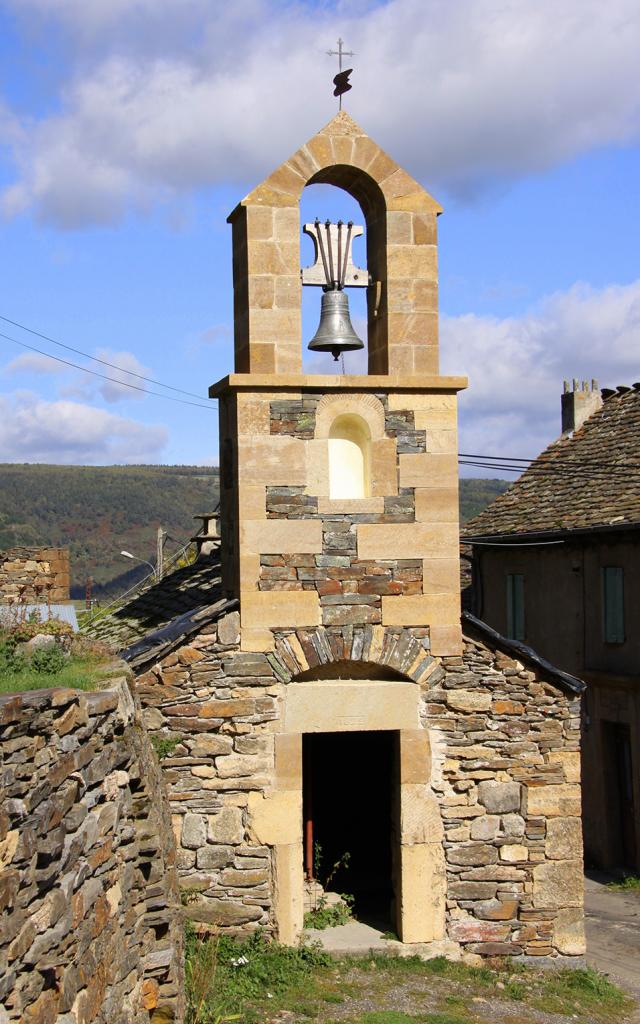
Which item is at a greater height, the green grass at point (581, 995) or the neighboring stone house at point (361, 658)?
the neighboring stone house at point (361, 658)

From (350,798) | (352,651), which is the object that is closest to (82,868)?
(352,651)

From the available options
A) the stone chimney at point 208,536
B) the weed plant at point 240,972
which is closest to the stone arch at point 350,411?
the weed plant at point 240,972

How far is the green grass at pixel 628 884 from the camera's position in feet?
50.8

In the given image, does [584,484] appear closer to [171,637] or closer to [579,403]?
[579,403]

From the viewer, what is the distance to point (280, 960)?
8805 millimetres

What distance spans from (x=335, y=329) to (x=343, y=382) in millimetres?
691

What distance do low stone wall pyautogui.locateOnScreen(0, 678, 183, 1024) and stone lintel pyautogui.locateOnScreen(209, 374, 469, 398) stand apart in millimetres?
3041

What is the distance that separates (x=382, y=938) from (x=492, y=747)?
1.81m

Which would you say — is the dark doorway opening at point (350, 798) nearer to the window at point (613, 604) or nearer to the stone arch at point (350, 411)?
the stone arch at point (350, 411)

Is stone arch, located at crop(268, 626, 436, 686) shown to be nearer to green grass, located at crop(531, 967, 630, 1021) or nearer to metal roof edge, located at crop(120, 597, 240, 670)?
metal roof edge, located at crop(120, 597, 240, 670)

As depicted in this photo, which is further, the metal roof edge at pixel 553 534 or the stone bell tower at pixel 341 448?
the metal roof edge at pixel 553 534

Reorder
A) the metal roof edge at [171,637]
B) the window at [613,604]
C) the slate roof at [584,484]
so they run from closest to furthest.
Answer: the metal roof edge at [171,637] < the window at [613,604] < the slate roof at [584,484]

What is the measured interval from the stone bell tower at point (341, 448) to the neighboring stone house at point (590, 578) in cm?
753

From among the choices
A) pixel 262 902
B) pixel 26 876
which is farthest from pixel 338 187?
pixel 26 876
